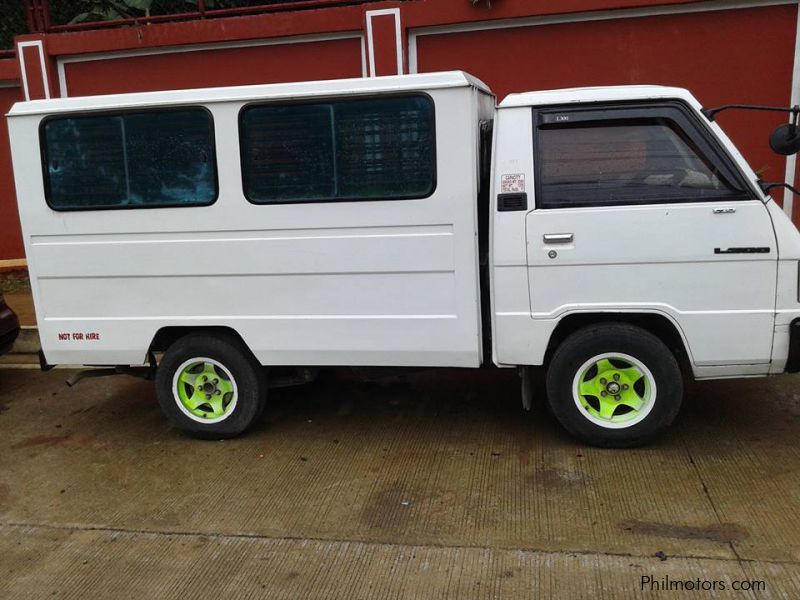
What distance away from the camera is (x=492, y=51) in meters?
7.63

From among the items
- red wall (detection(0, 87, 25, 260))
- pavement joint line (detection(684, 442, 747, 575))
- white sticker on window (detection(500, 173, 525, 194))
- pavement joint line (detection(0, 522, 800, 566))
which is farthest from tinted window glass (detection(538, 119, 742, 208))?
red wall (detection(0, 87, 25, 260))

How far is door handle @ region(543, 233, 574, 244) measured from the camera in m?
4.07

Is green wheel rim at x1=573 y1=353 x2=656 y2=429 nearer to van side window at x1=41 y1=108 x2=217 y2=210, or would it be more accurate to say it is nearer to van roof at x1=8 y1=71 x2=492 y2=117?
van roof at x1=8 y1=71 x2=492 y2=117

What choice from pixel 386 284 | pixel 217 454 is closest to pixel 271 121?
pixel 386 284

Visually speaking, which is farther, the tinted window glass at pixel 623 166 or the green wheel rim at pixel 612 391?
the green wheel rim at pixel 612 391

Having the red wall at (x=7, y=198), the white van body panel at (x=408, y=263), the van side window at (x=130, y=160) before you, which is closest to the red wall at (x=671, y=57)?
the white van body panel at (x=408, y=263)

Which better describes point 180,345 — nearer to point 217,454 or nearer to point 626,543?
point 217,454

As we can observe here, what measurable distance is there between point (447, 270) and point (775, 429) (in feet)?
7.94

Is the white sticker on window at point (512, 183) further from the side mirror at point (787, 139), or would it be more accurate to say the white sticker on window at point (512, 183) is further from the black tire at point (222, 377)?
the black tire at point (222, 377)

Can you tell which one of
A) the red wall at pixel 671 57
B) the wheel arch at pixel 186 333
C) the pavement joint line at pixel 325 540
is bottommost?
the pavement joint line at pixel 325 540

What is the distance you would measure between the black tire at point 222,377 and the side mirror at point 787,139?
11.3ft

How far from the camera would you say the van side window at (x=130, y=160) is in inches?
175

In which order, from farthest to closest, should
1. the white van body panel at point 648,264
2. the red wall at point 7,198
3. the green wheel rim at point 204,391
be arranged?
the red wall at point 7,198
the green wheel rim at point 204,391
the white van body panel at point 648,264

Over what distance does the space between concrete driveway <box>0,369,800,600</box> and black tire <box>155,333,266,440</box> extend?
0.14 m
